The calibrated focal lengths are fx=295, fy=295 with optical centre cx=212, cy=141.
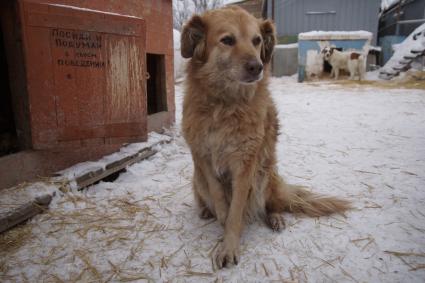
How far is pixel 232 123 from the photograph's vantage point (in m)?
2.17

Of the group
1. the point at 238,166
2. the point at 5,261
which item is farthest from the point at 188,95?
the point at 5,261

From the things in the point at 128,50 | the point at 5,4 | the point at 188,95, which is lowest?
the point at 188,95

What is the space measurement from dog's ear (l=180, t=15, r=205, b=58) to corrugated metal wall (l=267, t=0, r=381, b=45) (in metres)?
13.4

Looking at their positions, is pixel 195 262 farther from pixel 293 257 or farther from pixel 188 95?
pixel 188 95

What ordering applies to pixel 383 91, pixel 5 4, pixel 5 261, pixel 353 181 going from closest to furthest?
pixel 5 261 → pixel 5 4 → pixel 353 181 → pixel 383 91

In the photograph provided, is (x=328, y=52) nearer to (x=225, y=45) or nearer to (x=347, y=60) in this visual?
(x=347, y=60)

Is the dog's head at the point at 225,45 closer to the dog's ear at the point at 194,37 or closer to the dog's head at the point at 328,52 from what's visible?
the dog's ear at the point at 194,37

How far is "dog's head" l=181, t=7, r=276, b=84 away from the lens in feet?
6.99

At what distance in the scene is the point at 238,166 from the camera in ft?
7.04

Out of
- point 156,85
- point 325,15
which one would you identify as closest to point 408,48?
point 325,15

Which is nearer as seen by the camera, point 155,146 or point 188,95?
point 188,95

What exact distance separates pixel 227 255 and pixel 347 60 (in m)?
11.1

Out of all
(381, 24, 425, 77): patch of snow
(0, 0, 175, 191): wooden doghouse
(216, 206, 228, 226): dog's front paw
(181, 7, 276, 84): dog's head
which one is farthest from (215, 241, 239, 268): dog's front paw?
(381, 24, 425, 77): patch of snow

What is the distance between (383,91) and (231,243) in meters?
8.37
